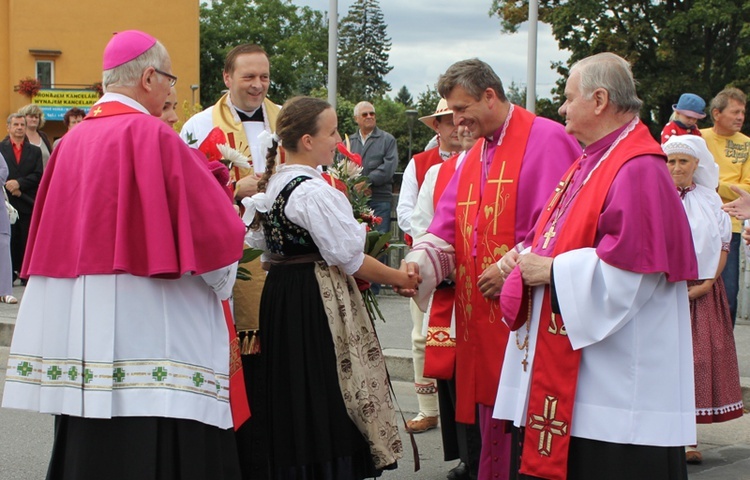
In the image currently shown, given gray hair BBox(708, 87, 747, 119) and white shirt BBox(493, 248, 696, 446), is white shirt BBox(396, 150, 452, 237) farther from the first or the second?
white shirt BBox(493, 248, 696, 446)

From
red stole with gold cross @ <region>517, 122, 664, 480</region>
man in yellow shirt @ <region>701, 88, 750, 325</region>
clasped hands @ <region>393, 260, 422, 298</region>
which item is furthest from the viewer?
man in yellow shirt @ <region>701, 88, 750, 325</region>

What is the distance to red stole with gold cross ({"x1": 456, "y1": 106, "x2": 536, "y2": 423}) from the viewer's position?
16.7 ft

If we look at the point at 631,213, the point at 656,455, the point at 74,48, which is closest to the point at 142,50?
the point at 631,213

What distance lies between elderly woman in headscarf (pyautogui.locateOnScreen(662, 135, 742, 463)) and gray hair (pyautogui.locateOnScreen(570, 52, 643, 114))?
2299mm

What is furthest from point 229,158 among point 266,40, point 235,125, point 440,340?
point 266,40

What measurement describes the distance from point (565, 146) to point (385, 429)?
5.48 ft

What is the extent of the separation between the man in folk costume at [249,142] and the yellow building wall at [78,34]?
132 ft

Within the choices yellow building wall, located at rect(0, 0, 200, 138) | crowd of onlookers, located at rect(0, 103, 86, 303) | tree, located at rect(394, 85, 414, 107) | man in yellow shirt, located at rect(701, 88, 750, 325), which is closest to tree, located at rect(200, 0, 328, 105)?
yellow building wall, located at rect(0, 0, 200, 138)

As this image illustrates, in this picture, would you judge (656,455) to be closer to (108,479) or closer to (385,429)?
(385,429)

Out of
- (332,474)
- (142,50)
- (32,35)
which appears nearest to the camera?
(142,50)

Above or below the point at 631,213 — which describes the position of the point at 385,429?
Answer: below

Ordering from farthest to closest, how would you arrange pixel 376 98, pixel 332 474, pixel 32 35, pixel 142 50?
pixel 376 98, pixel 32 35, pixel 332 474, pixel 142 50

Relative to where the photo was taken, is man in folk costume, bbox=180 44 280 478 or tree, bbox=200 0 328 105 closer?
man in folk costume, bbox=180 44 280 478

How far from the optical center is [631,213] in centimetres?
369
